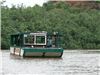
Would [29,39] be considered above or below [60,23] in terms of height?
below

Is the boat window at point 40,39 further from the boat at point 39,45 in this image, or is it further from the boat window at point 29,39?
the boat window at point 29,39

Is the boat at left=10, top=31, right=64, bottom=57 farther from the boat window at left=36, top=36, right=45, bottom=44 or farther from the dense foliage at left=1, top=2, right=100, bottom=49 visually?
the dense foliage at left=1, top=2, right=100, bottom=49

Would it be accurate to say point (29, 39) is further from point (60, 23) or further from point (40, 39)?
point (60, 23)

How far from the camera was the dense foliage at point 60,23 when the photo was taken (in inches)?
2356

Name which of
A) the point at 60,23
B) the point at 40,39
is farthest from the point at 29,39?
the point at 60,23

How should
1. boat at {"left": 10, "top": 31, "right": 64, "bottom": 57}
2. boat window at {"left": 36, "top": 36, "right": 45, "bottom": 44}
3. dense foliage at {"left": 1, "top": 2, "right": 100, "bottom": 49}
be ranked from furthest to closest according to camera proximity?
1. dense foliage at {"left": 1, "top": 2, "right": 100, "bottom": 49}
2. boat window at {"left": 36, "top": 36, "right": 45, "bottom": 44}
3. boat at {"left": 10, "top": 31, "right": 64, "bottom": 57}

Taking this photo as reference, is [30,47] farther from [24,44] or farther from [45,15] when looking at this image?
[45,15]

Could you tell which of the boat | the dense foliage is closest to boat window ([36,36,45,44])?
the boat

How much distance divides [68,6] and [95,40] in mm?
10805

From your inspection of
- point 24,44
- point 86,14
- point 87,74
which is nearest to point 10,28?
point 86,14

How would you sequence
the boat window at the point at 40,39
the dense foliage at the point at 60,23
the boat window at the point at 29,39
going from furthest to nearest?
the dense foliage at the point at 60,23 → the boat window at the point at 29,39 → the boat window at the point at 40,39

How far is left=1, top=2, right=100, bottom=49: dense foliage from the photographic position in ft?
196

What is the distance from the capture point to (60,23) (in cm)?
6406

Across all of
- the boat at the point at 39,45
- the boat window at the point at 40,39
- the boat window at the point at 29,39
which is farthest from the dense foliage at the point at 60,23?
the boat window at the point at 40,39
